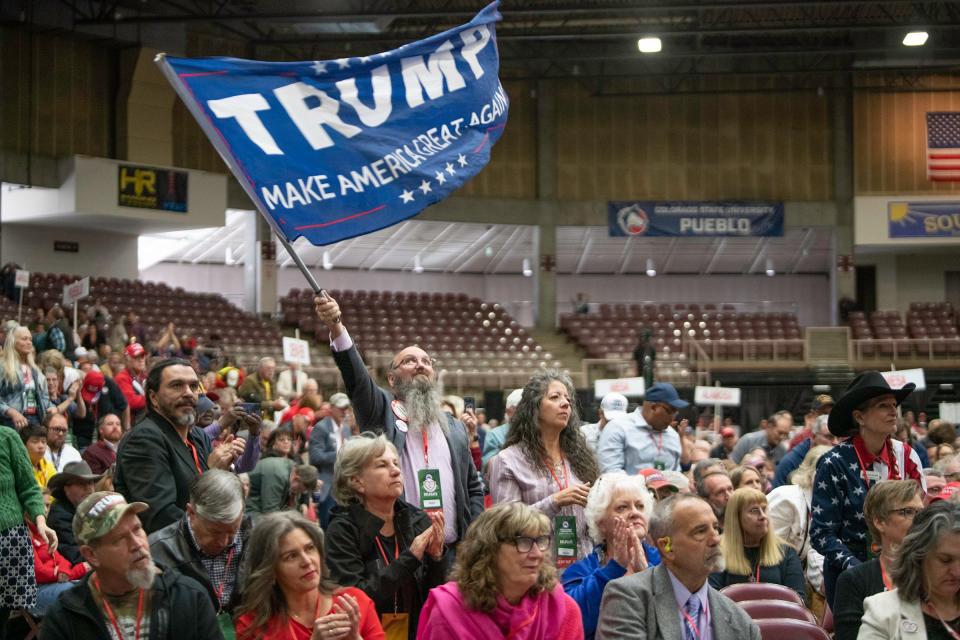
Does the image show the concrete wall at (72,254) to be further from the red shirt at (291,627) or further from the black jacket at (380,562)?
the red shirt at (291,627)

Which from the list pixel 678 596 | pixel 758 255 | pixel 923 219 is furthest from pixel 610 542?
pixel 758 255

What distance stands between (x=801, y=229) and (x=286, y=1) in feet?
42.6

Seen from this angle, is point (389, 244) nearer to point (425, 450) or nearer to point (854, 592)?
point (425, 450)

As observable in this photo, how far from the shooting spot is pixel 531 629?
156 inches

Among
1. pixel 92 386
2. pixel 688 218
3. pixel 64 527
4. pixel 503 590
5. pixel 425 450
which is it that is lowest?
pixel 64 527

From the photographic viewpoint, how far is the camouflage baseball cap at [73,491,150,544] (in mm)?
3760

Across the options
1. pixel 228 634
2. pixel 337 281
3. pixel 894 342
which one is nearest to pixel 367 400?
pixel 228 634

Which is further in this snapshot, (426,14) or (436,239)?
(436,239)

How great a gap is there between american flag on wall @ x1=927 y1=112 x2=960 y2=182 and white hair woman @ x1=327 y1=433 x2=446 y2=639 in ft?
78.9

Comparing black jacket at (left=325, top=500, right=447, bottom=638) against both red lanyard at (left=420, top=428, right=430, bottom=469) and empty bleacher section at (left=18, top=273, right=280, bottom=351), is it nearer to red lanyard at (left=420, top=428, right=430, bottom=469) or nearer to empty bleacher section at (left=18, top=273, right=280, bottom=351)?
red lanyard at (left=420, top=428, right=430, bottom=469)

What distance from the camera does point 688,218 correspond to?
29.6 metres

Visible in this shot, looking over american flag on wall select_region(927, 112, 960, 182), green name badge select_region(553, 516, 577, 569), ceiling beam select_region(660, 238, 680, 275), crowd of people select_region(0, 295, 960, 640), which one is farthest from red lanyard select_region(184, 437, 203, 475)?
Answer: ceiling beam select_region(660, 238, 680, 275)

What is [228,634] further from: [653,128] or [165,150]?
[653,128]

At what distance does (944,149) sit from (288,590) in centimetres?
2523
